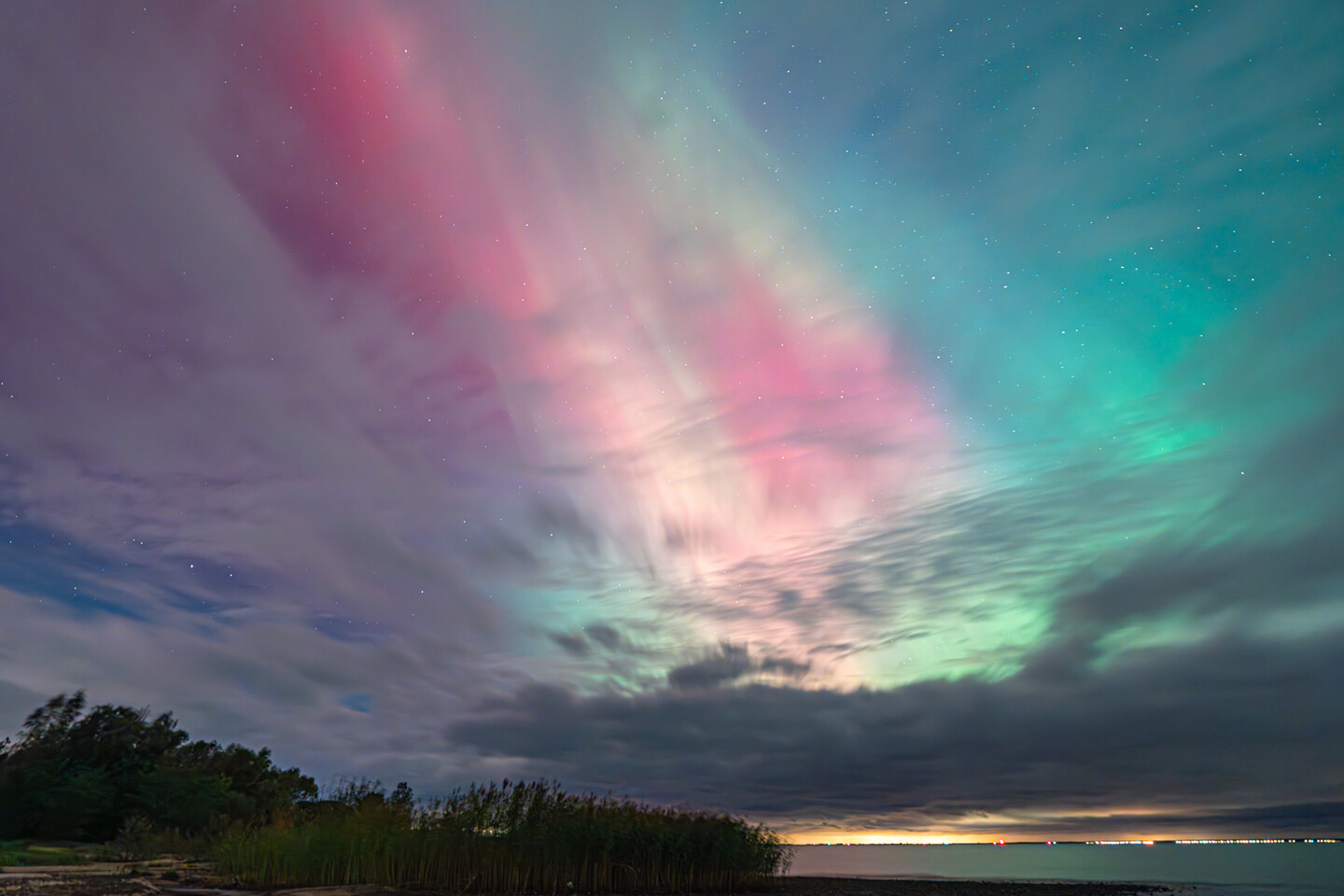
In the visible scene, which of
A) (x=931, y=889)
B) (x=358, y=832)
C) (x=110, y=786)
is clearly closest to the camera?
(x=358, y=832)

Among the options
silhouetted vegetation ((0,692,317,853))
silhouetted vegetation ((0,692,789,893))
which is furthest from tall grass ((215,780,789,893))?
silhouetted vegetation ((0,692,317,853))

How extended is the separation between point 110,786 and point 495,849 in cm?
2824

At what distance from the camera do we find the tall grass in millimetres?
28047

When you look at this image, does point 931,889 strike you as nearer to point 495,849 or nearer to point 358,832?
point 495,849

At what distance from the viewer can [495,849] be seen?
102 ft

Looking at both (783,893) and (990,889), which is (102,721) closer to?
(783,893)

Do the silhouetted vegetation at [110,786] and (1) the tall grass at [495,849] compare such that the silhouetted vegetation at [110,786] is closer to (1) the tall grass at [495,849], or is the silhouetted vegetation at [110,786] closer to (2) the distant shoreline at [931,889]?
(1) the tall grass at [495,849]

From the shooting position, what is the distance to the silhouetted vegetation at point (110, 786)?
41344 mm

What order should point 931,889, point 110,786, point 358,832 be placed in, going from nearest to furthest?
1. point 358,832
2. point 110,786
3. point 931,889

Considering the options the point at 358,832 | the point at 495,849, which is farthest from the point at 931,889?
the point at 358,832

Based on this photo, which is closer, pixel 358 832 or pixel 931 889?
pixel 358 832

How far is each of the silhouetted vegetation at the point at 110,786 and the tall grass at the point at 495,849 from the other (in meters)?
6.59

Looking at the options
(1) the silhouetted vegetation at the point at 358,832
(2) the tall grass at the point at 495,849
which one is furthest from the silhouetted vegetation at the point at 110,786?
(2) the tall grass at the point at 495,849

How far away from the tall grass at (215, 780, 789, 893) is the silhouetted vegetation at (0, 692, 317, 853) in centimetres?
659
